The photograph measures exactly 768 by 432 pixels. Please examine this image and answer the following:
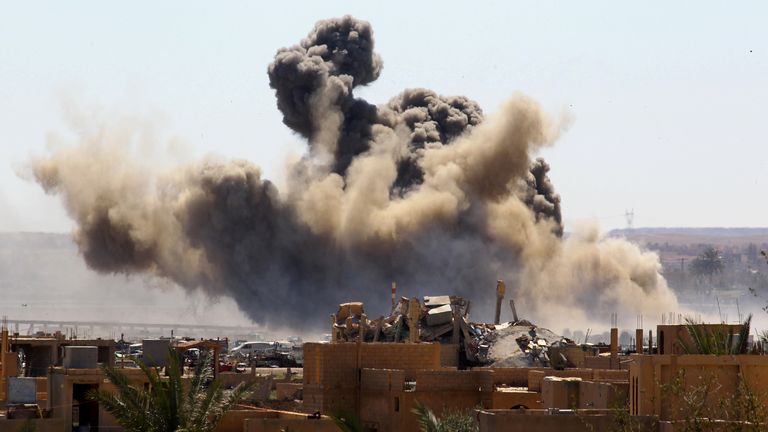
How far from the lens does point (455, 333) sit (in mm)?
53188

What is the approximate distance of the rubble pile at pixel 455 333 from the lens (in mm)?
50781

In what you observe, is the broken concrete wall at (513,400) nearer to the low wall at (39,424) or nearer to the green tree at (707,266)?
the low wall at (39,424)

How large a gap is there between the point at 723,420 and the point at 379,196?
2666 inches

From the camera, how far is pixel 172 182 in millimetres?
95375

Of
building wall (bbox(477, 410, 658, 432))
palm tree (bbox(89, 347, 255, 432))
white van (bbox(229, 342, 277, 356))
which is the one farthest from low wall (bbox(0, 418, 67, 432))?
white van (bbox(229, 342, 277, 356))

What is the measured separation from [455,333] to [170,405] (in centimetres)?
2698

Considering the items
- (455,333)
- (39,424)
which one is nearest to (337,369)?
(39,424)

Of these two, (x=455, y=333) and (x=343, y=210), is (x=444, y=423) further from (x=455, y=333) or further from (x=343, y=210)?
(x=343, y=210)

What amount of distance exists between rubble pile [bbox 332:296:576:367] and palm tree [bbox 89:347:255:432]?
2194 centimetres

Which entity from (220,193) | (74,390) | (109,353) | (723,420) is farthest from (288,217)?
(723,420)

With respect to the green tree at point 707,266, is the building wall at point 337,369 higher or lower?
lower

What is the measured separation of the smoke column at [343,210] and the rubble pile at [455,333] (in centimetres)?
3296

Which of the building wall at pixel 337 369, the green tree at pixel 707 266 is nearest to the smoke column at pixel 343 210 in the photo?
the building wall at pixel 337 369

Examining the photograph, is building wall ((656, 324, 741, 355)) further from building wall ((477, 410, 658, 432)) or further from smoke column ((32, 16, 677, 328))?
smoke column ((32, 16, 677, 328))
